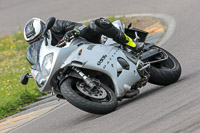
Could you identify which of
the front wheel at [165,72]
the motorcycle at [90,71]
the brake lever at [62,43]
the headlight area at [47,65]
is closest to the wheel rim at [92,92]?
the motorcycle at [90,71]

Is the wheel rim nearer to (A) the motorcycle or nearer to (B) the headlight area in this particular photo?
(A) the motorcycle

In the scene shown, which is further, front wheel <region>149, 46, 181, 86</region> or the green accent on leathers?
the green accent on leathers

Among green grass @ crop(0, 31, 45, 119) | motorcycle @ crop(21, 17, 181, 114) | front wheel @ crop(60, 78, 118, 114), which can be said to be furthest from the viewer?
green grass @ crop(0, 31, 45, 119)

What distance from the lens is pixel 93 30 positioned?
7598 millimetres

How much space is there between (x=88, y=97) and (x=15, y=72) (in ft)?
19.7

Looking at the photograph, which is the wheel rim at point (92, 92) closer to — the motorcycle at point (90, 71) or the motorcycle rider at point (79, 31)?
the motorcycle at point (90, 71)

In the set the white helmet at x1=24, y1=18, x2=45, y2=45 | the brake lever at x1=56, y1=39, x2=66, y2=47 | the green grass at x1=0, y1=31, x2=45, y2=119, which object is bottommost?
the green grass at x1=0, y1=31, x2=45, y2=119

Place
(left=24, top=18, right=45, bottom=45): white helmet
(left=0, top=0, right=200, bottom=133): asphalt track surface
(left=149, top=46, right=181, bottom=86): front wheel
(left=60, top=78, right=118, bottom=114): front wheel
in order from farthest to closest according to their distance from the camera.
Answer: (left=149, top=46, right=181, bottom=86): front wheel → (left=24, top=18, right=45, bottom=45): white helmet → (left=60, top=78, right=118, bottom=114): front wheel → (left=0, top=0, right=200, bottom=133): asphalt track surface

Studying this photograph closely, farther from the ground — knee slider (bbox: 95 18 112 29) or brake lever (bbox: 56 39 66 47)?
knee slider (bbox: 95 18 112 29)

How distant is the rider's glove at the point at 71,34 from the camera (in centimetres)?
736

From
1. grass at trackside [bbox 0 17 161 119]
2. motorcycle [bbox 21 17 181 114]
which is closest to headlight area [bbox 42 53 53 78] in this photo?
motorcycle [bbox 21 17 181 114]

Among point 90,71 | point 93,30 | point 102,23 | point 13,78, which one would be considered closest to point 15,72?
point 13,78

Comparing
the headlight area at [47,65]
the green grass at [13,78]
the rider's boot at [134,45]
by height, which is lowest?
the green grass at [13,78]

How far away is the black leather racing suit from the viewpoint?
7.55 m
